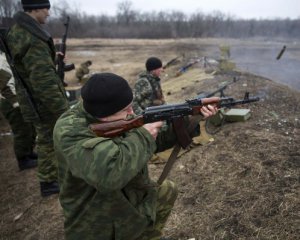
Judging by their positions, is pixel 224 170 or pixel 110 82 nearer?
pixel 110 82

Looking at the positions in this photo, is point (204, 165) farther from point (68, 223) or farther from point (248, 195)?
point (68, 223)

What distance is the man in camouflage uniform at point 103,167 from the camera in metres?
2.09

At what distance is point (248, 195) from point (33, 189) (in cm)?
288

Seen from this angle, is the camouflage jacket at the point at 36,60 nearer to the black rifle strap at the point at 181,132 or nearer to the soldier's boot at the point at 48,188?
the soldier's boot at the point at 48,188

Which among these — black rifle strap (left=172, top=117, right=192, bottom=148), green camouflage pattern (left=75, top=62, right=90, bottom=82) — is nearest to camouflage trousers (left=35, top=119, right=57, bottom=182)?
black rifle strap (left=172, top=117, right=192, bottom=148)

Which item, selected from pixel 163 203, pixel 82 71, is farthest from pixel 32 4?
Answer: pixel 82 71

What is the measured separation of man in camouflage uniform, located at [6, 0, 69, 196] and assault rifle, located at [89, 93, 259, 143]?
1.95 meters

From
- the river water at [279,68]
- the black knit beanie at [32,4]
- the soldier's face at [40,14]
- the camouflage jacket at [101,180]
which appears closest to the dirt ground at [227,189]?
the camouflage jacket at [101,180]

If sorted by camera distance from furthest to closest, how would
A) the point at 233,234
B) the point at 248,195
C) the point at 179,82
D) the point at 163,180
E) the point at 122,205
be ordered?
the point at 179,82, the point at 248,195, the point at 233,234, the point at 163,180, the point at 122,205

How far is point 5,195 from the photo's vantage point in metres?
4.64

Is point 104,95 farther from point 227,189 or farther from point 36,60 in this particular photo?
point 227,189

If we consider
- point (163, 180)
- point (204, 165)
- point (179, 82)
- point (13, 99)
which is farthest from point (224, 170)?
point (179, 82)

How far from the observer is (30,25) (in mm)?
3934

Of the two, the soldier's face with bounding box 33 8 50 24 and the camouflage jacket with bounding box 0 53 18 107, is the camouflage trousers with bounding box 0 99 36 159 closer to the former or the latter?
the camouflage jacket with bounding box 0 53 18 107
